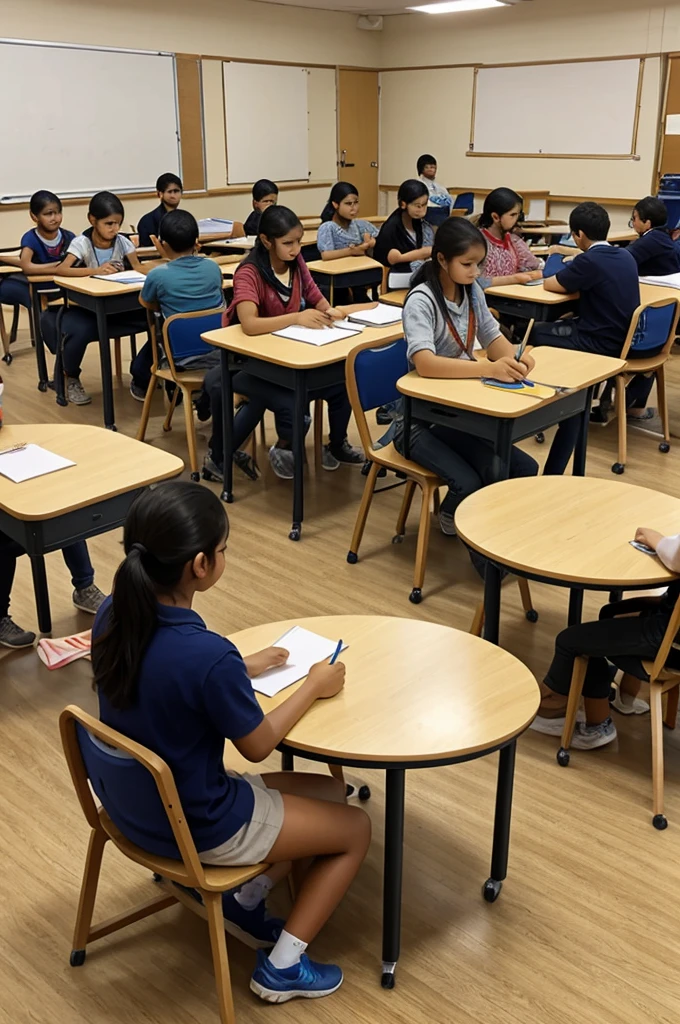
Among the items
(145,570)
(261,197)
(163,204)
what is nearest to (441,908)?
(145,570)

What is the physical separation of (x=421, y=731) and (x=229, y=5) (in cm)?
1013

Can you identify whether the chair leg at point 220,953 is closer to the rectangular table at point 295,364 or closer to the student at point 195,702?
the student at point 195,702

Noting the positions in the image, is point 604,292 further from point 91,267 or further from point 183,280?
point 91,267

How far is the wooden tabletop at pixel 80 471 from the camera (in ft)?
8.18

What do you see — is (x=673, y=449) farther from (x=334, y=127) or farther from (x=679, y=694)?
(x=334, y=127)

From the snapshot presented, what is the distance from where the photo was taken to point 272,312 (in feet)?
13.8

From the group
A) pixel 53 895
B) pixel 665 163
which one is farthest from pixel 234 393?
pixel 665 163

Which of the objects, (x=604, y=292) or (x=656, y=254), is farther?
(x=656, y=254)

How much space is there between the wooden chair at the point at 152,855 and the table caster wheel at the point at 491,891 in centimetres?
65

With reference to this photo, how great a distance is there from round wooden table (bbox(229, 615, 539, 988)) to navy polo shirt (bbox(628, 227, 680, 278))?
13.9ft

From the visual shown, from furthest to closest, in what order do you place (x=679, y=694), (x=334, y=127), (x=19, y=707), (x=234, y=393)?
(x=334, y=127) < (x=234, y=393) < (x=19, y=707) < (x=679, y=694)

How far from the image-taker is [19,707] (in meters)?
2.83

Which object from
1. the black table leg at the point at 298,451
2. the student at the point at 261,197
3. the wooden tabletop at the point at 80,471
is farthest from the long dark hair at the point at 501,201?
the wooden tabletop at the point at 80,471

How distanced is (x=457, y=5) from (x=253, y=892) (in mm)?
10185
